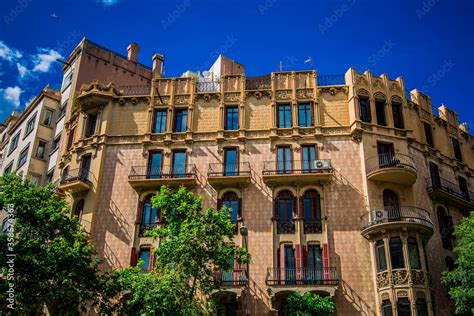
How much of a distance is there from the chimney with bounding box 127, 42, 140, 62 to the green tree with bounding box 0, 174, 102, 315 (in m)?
23.8

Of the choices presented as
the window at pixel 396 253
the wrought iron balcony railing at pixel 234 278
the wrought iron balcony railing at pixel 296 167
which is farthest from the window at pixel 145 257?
the window at pixel 396 253

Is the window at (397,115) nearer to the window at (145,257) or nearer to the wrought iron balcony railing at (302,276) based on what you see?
the wrought iron balcony railing at (302,276)

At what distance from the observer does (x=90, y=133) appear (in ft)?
129

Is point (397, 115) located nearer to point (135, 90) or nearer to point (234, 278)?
point (234, 278)

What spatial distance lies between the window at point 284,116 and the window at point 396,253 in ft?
36.5

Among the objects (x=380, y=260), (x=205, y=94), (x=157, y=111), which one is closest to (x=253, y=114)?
(x=205, y=94)

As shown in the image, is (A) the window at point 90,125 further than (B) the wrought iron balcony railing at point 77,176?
Yes

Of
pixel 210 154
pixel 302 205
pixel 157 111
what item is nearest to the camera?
pixel 302 205

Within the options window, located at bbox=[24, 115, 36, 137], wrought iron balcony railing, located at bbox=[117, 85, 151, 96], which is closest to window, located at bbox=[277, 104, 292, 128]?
wrought iron balcony railing, located at bbox=[117, 85, 151, 96]

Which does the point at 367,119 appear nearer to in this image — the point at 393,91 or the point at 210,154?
the point at 393,91

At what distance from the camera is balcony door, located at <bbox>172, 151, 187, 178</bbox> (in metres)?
35.4

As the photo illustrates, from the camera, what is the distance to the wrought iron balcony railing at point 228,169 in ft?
114

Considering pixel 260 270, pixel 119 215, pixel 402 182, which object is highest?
pixel 402 182

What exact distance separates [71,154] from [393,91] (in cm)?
2517
